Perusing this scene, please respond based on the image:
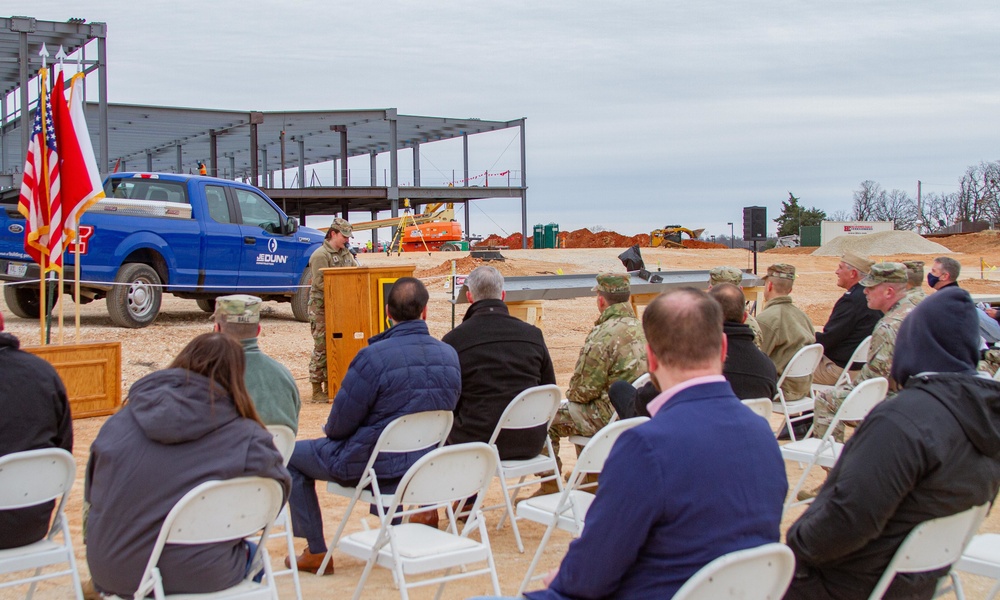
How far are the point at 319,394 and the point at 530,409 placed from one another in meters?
5.21

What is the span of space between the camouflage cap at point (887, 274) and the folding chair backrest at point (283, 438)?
12.4 ft

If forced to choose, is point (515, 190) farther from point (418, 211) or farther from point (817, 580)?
point (817, 580)

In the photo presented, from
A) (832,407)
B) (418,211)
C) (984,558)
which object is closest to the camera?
(984,558)

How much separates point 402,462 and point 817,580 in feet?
6.92

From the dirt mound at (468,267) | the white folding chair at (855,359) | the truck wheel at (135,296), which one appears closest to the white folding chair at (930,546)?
the white folding chair at (855,359)

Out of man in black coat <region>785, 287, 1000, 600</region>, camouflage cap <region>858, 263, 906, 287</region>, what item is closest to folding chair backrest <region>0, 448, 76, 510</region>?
man in black coat <region>785, 287, 1000, 600</region>

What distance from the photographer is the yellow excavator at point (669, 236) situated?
44.3 m

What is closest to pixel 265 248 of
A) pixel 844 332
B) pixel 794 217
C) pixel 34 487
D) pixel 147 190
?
pixel 147 190

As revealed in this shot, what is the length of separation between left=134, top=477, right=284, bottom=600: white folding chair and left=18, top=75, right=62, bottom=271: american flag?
6.39 metres

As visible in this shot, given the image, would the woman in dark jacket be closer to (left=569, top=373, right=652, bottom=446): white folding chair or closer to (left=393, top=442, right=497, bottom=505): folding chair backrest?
(left=393, top=442, right=497, bottom=505): folding chair backrest

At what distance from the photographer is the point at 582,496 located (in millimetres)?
4285

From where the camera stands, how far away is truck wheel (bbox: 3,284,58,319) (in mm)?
13711

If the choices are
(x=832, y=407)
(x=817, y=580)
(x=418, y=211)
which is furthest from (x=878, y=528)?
(x=418, y=211)

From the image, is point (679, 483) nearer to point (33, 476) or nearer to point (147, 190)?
point (33, 476)
